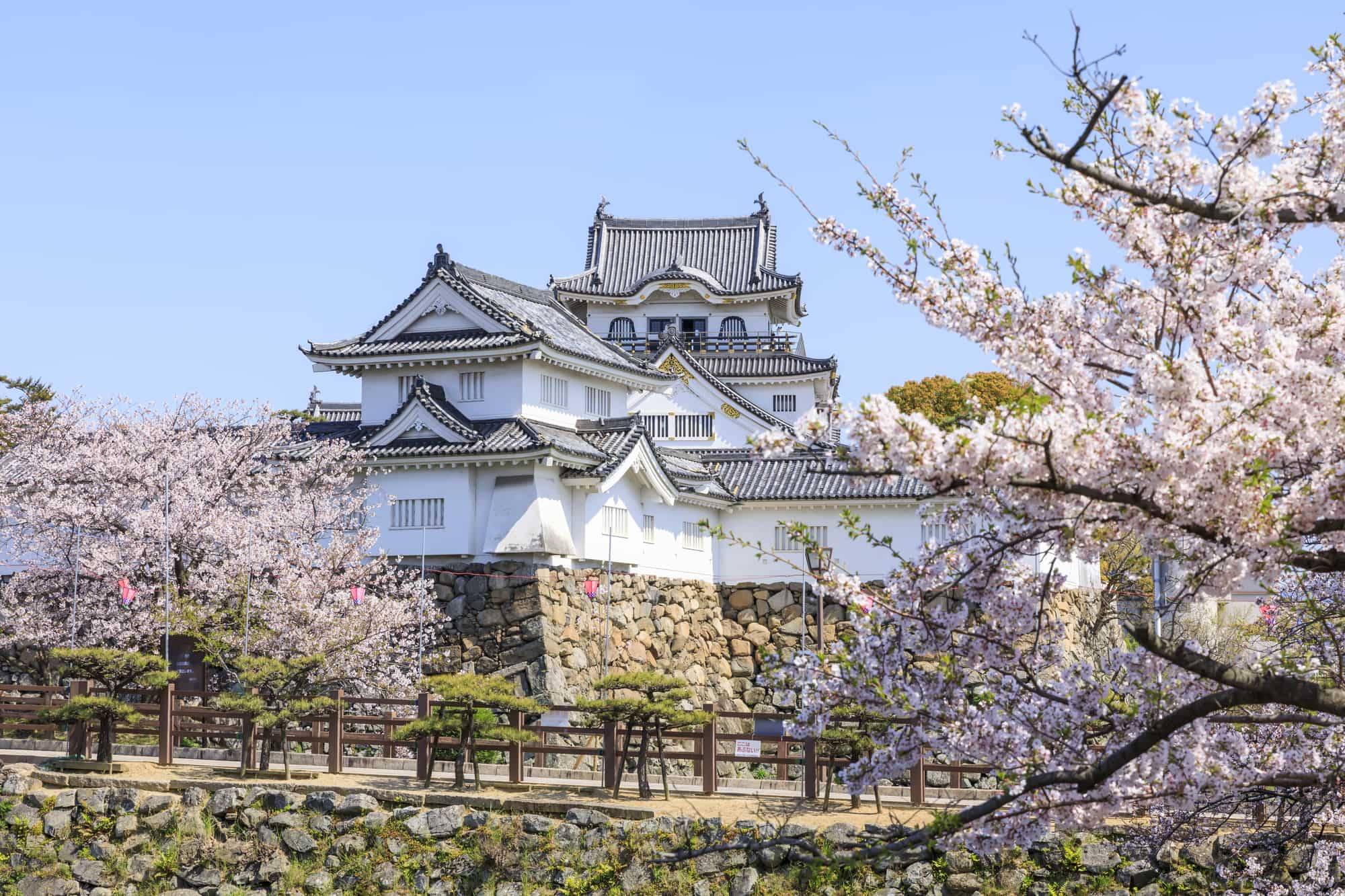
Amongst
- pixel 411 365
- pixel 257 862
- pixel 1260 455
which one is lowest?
pixel 257 862

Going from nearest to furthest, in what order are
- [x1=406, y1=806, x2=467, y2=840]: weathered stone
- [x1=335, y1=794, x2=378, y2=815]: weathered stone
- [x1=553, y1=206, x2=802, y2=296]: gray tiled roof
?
[x1=406, y1=806, x2=467, y2=840]: weathered stone, [x1=335, y1=794, x2=378, y2=815]: weathered stone, [x1=553, y1=206, x2=802, y2=296]: gray tiled roof

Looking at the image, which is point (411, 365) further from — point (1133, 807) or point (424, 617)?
point (1133, 807)

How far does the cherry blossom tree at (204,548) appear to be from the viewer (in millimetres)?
23734

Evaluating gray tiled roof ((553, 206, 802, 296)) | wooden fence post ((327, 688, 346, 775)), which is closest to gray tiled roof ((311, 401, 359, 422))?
gray tiled roof ((553, 206, 802, 296))

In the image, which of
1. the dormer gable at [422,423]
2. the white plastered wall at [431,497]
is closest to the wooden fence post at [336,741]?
the white plastered wall at [431,497]

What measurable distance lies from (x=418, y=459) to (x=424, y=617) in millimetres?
2971

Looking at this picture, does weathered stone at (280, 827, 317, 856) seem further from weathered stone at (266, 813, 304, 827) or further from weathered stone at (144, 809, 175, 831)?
weathered stone at (144, 809, 175, 831)

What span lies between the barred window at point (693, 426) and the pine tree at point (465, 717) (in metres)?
20.0

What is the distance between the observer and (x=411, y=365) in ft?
90.3

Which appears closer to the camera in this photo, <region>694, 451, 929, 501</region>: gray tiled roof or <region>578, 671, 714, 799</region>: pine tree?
<region>578, 671, 714, 799</region>: pine tree

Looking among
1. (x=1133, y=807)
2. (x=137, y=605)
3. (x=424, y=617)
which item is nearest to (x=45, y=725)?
(x=137, y=605)

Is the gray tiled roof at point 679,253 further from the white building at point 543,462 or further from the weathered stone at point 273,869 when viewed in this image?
the weathered stone at point 273,869

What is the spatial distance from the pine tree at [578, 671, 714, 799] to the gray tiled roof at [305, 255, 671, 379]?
9588mm

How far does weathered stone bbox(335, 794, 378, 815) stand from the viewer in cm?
1781
